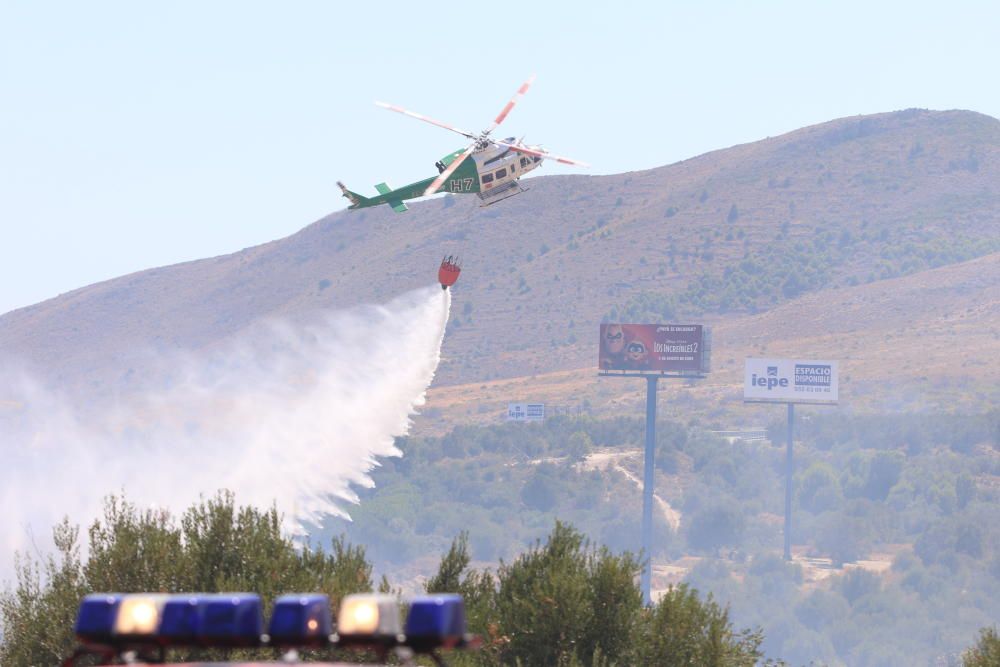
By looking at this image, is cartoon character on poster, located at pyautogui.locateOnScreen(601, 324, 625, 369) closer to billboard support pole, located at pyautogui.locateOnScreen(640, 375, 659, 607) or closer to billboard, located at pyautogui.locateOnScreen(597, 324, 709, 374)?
billboard, located at pyautogui.locateOnScreen(597, 324, 709, 374)

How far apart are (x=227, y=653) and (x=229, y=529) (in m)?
16.7

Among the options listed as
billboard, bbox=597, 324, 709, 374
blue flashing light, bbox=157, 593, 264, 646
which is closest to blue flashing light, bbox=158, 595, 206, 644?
blue flashing light, bbox=157, 593, 264, 646

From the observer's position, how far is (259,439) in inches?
A: 3920

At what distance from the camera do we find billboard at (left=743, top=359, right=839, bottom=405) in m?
182

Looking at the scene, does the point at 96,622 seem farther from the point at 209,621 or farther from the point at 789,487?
the point at 789,487

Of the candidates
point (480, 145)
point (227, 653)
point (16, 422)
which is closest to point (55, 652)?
point (227, 653)

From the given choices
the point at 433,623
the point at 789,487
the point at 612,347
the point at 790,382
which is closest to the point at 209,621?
the point at 433,623

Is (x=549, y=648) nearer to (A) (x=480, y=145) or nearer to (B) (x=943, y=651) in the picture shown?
(A) (x=480, y=145)

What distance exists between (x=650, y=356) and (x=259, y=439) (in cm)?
8564

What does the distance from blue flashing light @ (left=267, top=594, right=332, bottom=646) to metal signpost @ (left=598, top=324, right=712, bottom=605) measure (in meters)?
164

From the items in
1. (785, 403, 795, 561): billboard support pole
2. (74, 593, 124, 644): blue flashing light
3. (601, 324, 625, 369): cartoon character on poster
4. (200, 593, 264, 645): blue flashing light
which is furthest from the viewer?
(785, 403, 795, 561): billboard support pole

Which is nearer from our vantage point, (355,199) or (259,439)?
(355,199)

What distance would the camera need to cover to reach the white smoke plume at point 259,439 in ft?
277

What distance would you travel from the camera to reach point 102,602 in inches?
386
